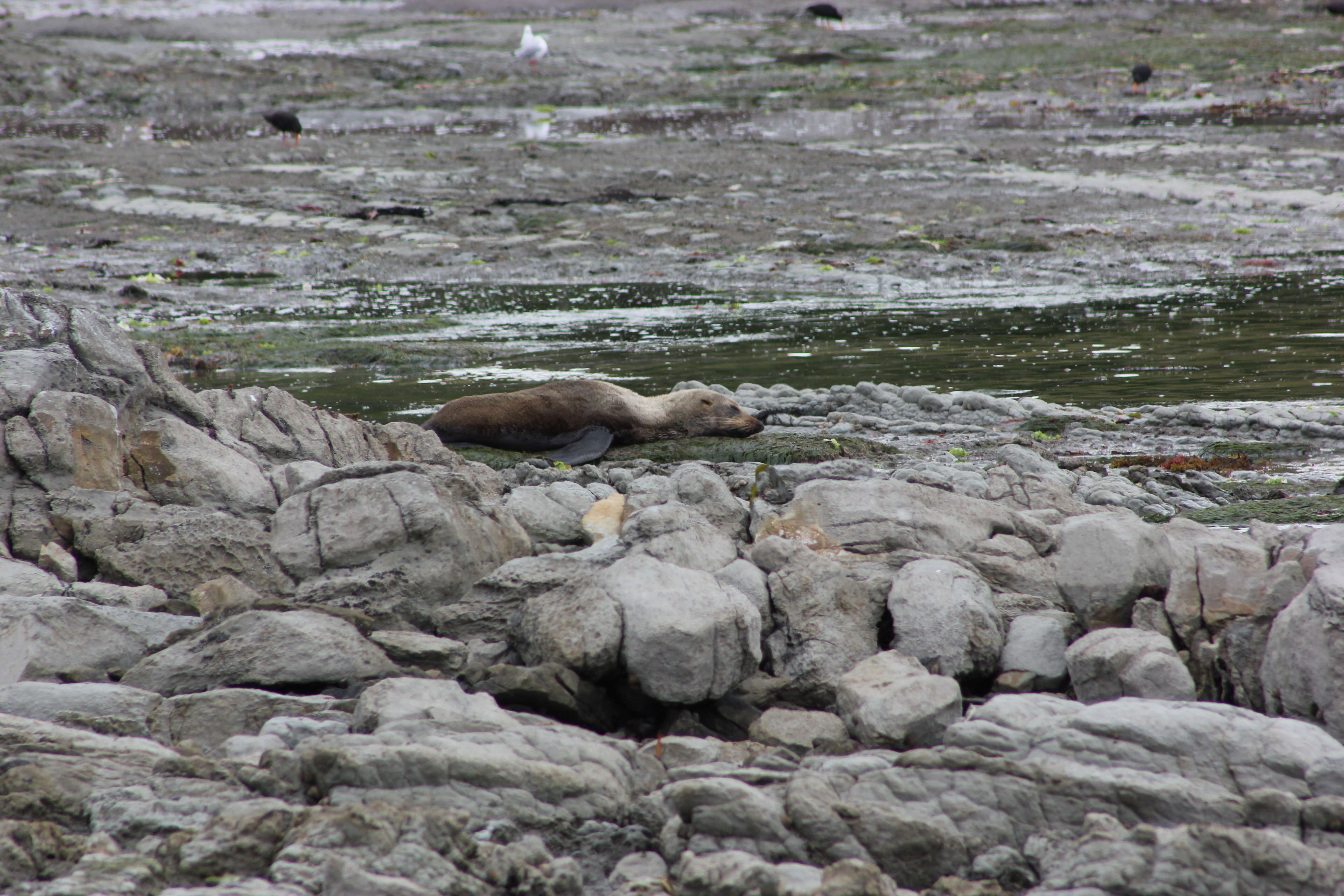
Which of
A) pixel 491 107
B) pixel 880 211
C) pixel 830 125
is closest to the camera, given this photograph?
pixel 880 211

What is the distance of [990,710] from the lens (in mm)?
3230

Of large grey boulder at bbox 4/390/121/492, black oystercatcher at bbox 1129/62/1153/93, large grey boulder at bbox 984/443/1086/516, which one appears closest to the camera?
large grey boulder at bbox 4/390/121/492

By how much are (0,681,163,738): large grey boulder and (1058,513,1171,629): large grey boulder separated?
3.19m

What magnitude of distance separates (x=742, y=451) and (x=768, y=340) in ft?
13.9

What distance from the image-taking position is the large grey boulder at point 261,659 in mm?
3559

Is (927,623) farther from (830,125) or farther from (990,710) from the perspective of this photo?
(830,125)

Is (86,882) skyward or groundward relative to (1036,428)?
skyward

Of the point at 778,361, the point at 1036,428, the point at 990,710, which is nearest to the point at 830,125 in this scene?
the point at 778,361

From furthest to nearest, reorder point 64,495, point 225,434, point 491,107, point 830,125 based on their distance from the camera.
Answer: point 491,107 → point 830,125 → point 225,434 → point 64,495

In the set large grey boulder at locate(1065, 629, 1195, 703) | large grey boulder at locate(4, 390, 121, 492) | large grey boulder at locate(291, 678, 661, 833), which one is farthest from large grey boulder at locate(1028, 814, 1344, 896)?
large grey boulder at locate(4, 390, 121, 492)

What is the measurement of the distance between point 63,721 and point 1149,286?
44.3 ft

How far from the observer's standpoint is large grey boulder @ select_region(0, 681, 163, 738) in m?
3.17

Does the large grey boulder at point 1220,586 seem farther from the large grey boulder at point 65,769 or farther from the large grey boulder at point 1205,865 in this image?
the large grey boulder at point 65,769

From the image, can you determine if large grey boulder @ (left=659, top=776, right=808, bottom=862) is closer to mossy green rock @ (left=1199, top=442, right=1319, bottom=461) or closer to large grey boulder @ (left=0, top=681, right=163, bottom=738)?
large grey boulder @ (left=0, top=681, right=163, bottom=738)
